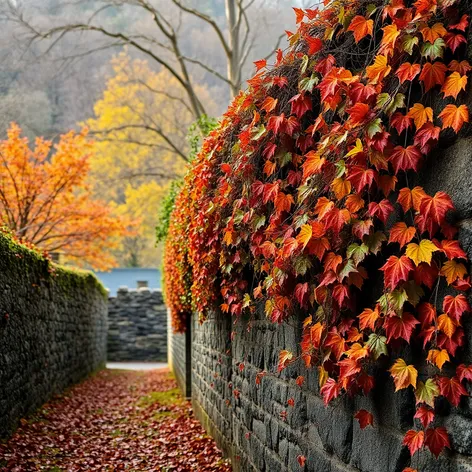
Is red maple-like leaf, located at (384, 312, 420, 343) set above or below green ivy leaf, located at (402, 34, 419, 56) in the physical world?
below

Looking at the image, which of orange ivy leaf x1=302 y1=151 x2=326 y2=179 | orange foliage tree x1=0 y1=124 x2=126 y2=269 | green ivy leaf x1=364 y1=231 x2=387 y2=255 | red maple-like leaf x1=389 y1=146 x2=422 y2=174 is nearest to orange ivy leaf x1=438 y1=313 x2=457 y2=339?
green ivy leaf x1=364 y1=231 x2=387 y2=255

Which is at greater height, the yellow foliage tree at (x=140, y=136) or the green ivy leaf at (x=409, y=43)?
the yellow foliage tree at (x=140, y=136)

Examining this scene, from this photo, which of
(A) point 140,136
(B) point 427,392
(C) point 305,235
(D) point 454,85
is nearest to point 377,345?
(B) point 427,392

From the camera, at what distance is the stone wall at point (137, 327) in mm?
24312

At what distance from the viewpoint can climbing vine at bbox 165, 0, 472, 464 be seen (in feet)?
6.89

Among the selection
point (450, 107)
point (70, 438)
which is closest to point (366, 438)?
point (450, 107)

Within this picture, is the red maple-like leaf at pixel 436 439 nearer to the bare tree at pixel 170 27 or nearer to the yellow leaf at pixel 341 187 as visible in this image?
the yellow leaf at pixel 341 187

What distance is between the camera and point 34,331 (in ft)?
28.0

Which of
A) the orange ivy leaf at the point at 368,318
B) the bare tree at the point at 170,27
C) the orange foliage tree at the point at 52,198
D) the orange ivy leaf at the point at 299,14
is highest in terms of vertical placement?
the bare tree at the point at 170,27

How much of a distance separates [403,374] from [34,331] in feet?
23.7

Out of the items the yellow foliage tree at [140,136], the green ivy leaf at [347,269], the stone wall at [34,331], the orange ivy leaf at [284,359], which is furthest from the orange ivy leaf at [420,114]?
the yellow foliage tree at [140,136]

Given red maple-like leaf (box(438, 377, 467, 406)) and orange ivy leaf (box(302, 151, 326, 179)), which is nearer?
red maple-like leaf (box(438, 377, 467, 406))

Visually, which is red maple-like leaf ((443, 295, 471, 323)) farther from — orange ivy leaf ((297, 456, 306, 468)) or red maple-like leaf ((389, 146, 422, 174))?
orange ivy leaf ((297, 456, 306, 468))

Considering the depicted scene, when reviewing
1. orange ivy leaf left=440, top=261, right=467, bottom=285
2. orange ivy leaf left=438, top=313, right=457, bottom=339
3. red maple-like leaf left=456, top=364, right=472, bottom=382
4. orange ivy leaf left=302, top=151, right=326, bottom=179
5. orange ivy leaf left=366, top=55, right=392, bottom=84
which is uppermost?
orange ivy leaf left=366, top=55, right=392, bottom=84
